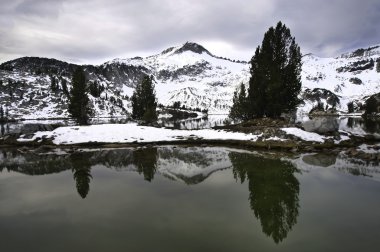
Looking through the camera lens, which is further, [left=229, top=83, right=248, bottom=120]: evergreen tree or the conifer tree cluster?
[left=229, top=83, right=248, bottom=120]: evergreen tree

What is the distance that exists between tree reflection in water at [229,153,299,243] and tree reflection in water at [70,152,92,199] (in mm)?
8748

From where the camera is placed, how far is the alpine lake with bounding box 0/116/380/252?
10250 mm

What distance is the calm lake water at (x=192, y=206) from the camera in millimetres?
10250

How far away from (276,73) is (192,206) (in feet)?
126

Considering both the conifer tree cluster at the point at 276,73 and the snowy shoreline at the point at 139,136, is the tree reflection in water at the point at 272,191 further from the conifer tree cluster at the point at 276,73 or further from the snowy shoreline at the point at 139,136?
the conifer tree cluster at the point at 276,73

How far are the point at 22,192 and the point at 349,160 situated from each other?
2327 cm

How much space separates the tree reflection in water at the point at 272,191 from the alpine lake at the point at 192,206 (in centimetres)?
5

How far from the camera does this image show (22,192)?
16609 mm

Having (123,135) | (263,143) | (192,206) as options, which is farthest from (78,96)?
(192,206)

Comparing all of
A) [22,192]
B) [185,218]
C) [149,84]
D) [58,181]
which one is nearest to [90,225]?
[185,218]

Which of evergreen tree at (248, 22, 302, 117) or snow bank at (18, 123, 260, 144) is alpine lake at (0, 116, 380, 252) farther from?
evergreen tree at (248, 22, 302, 117)

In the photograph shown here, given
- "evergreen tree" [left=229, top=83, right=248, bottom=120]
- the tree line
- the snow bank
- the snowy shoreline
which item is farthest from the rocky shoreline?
"evergreen tree" [left=229, top=83, right=248, bottom=120]

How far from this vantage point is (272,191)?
15.9 meters

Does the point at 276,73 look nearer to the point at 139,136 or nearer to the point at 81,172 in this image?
the point at 139,136
